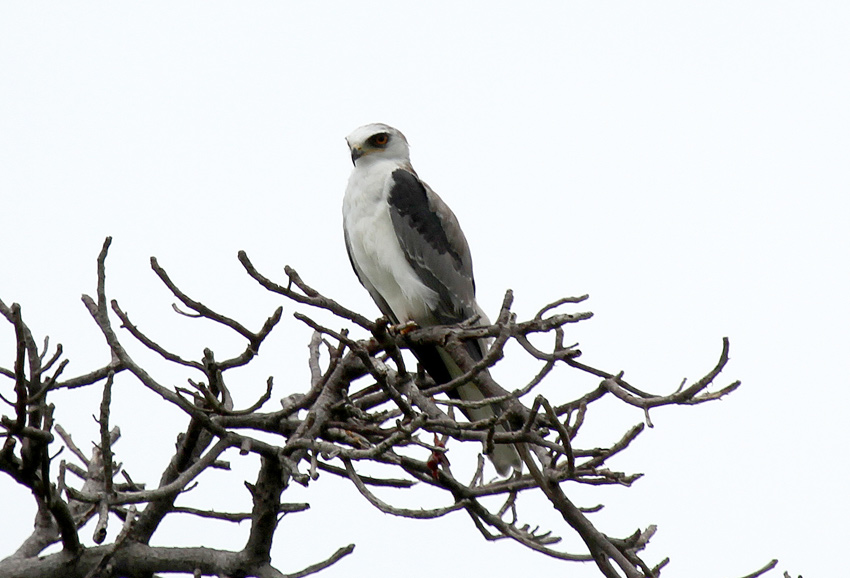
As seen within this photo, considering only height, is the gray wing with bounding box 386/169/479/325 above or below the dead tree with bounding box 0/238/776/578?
above

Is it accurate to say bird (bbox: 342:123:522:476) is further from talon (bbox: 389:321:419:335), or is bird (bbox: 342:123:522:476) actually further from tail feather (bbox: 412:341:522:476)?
talon (bbox: 389:321:419:335)

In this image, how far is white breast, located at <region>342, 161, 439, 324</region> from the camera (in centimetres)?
571

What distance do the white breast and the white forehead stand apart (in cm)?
38

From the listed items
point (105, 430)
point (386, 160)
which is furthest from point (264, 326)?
point (386, 160)

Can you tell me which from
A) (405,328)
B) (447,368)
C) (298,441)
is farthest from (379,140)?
(298,441)

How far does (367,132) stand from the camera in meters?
6.36

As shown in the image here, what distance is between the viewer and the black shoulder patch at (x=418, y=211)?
228 inches

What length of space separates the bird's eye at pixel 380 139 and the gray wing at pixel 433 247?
424mm

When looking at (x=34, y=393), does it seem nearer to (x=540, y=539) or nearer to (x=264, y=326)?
(x=264, y=326)

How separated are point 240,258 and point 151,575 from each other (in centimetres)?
138

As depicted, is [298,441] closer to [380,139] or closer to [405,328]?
[405,328]

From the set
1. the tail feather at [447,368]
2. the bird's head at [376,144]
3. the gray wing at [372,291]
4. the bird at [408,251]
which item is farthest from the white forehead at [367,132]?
the tail feather at [447,368]

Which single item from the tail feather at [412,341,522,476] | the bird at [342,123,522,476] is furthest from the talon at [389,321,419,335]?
the bird at [342,123,522,476]

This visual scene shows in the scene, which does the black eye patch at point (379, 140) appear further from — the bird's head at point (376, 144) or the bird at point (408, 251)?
the bird at point (408, 251)
